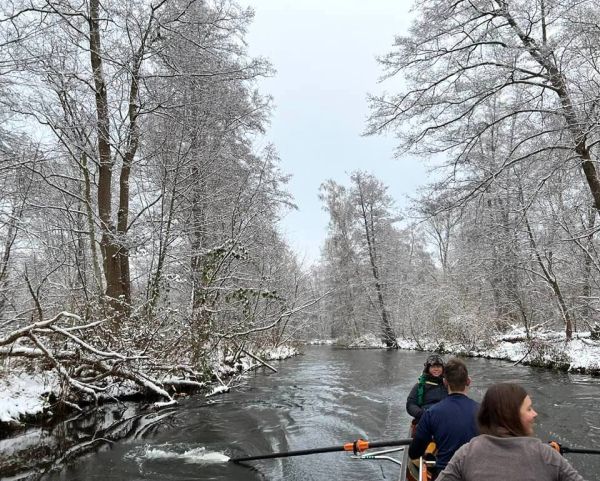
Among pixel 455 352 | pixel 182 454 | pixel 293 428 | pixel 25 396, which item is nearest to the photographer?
pixel 182 454

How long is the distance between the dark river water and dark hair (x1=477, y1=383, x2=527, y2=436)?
4.38 m

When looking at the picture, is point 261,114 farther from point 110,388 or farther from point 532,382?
point 532,382

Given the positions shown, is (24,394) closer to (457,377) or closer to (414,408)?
(414,408)

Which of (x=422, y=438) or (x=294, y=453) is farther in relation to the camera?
(x=294, y=453)

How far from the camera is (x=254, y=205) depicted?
14.7 metres

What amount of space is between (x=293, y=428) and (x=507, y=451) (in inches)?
279

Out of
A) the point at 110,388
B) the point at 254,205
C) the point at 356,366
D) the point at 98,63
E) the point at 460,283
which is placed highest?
the point at 98,63

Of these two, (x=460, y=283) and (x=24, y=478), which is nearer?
(x=24, y=478)

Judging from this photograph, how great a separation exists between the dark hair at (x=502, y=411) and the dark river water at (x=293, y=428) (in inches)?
173

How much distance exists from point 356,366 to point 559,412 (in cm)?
1029

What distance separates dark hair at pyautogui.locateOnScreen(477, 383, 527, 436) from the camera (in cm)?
184

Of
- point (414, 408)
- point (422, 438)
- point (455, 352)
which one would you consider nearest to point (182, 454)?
point (414, 408)

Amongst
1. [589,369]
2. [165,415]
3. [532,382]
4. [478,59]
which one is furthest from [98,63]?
[589,369]

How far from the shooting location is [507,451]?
5.79 feet
